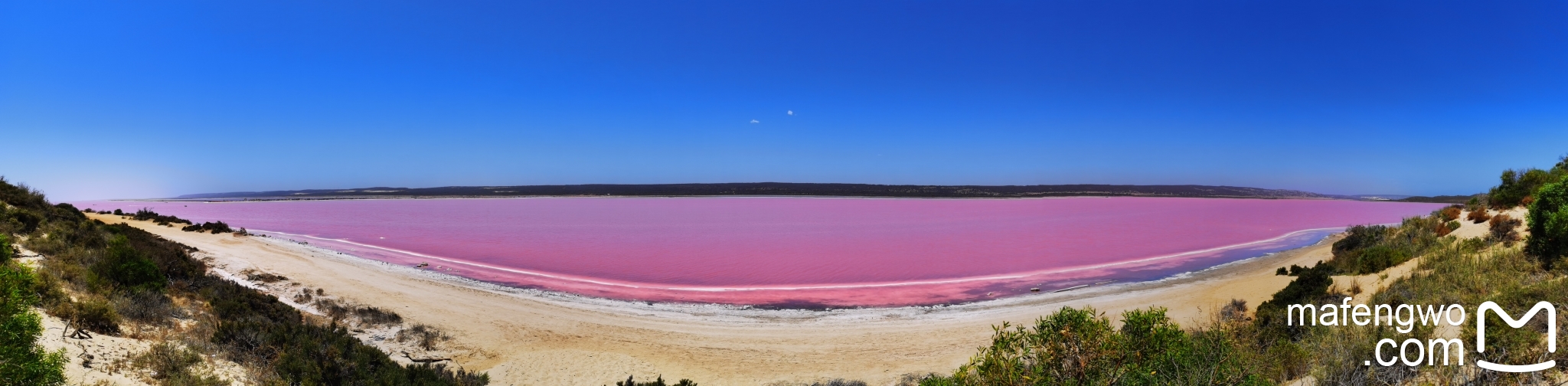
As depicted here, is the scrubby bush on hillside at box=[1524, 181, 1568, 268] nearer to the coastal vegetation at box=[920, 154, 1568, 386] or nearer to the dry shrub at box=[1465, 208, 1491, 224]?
the coastal vegetation at box=[920, 154, 1568, 386]

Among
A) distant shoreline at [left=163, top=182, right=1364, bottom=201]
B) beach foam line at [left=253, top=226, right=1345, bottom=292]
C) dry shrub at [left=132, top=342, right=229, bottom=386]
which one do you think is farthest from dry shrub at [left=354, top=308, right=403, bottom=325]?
distant shoreline at [left=163, top=182, right=1364, bottom=201]

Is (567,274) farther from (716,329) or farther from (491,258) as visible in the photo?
(716,329)

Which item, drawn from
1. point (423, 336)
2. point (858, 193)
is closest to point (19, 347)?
point (423, 336)

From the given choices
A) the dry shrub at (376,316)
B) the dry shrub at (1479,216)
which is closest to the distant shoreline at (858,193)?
the dry shrub at (1479,216)

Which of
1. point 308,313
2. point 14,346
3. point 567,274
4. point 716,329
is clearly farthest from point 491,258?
point 14,346

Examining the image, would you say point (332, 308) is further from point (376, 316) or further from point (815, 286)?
point (815, 286)

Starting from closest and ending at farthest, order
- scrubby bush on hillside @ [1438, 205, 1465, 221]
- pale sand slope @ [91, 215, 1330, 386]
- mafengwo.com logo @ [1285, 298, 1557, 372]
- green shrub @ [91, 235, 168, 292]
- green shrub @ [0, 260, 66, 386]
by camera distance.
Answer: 1. green shrub @ [0, 260, 66, 386]
2. mafengwo.com logo @ [1285, 298, 1557, 372]
3. green shrub @ [91, 235, 168, 292]
4. pale sand slope @ [91, 215, 1330, 386]
5. scrubby bush on hillside @ [1438, 205, 1465, 221]
